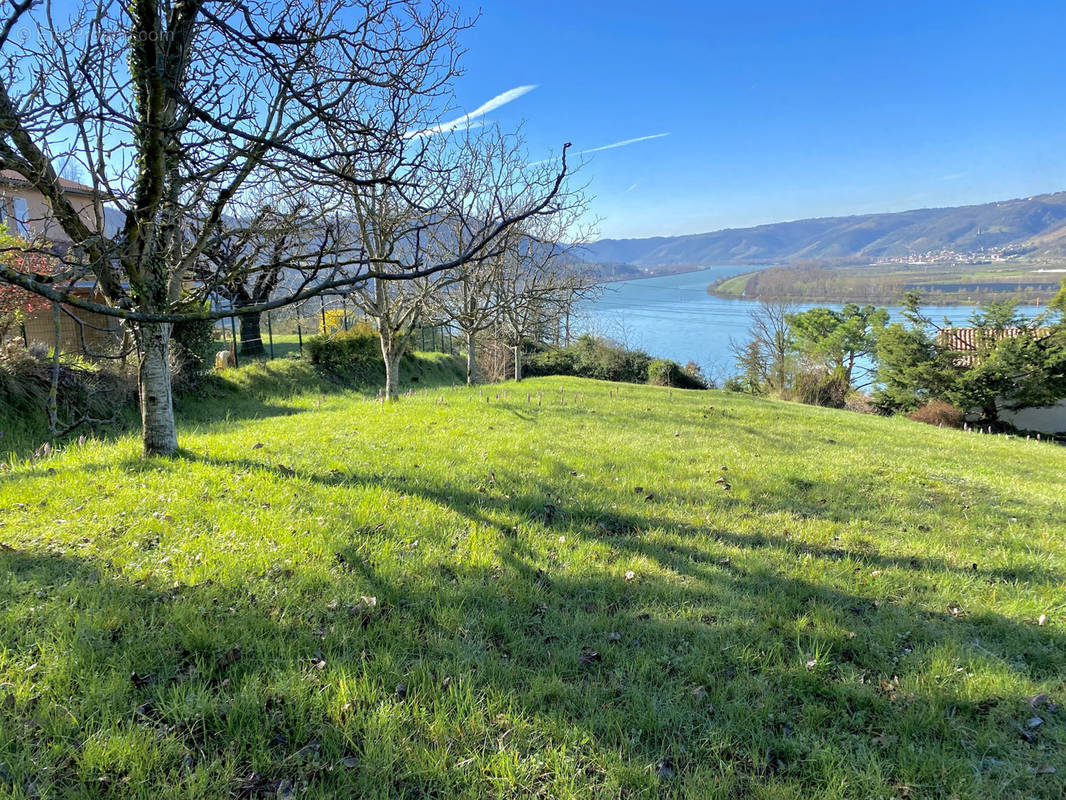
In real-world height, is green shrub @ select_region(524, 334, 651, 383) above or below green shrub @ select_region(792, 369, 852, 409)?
above

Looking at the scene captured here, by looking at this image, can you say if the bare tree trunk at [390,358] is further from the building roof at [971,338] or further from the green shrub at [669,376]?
the building roof at [971,338]

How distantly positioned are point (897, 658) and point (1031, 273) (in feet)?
372

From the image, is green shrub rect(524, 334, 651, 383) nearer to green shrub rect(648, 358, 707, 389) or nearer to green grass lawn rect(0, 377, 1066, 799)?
green shrub rect(648, 358, 707, 389)

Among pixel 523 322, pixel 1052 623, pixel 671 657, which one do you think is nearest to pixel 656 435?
pixel 1052 623

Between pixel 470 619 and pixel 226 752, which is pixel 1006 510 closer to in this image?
pixel 470 619

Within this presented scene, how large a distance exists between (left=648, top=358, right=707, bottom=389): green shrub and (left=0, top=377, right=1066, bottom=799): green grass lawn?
86.5 ft

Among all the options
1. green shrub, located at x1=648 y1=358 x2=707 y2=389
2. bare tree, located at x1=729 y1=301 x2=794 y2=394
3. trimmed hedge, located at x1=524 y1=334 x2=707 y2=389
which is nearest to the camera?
green shrub, located at x1=648 y1=358 x2=707 y2=389

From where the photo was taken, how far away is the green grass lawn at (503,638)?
1.89 meters

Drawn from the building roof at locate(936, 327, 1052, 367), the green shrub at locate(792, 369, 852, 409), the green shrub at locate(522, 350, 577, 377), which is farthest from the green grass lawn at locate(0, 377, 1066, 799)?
the green shrub at locate(792, 369, 852, 409)

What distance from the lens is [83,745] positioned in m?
1.79

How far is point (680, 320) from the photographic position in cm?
8325

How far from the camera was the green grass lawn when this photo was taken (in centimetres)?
189

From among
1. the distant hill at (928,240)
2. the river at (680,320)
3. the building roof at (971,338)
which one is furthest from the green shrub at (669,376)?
the distant hill at (928,240)

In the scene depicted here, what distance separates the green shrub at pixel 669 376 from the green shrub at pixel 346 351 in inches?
713
